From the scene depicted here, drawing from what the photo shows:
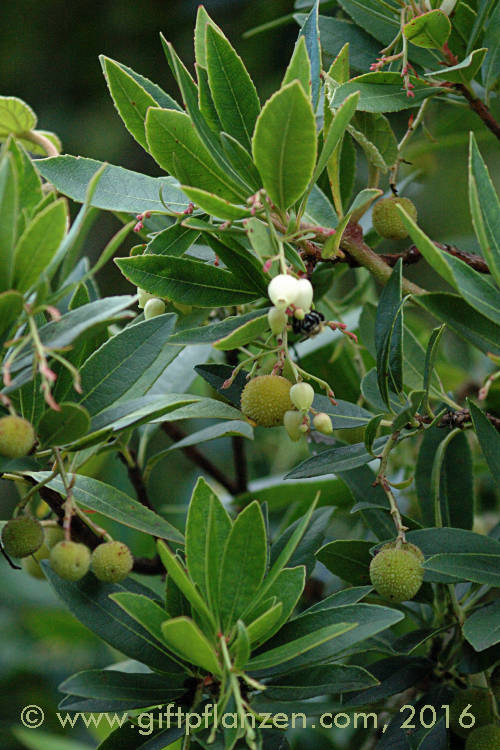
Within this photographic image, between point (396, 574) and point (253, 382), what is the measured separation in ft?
0.85

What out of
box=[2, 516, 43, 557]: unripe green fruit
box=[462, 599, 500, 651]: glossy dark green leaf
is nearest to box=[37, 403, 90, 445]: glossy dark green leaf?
box=[2, 516, 43, 557]: unripe green fruit

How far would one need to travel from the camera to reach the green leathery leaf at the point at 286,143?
2.54ft

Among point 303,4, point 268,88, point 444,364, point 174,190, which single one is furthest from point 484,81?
point 268,88

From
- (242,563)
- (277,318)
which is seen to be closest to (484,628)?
(242,563)

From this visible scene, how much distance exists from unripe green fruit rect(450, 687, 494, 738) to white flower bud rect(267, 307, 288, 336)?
1.81ft

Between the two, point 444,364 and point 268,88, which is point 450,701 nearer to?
point 444,364

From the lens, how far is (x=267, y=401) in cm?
93

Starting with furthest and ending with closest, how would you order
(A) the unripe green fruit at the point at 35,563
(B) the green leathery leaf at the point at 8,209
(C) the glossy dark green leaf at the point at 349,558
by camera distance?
(A) the unripe green fruit at the point at 35,563
(C) the glossy dark green leaf at the point at 349,558
(B) the green leathery leaf at the point at 8,209

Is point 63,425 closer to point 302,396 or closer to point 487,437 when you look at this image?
point 302,396

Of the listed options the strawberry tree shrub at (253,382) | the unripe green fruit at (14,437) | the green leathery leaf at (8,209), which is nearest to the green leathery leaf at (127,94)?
the strawberry tree shrub at (253,382)

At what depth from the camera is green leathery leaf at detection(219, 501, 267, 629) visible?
0.84m

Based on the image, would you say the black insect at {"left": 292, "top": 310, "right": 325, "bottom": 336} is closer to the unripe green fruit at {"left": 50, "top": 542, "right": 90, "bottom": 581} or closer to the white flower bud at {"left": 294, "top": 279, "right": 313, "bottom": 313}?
the white flower bud at {"left": 294, "top": 279, "right": 313, "bottom": 313}

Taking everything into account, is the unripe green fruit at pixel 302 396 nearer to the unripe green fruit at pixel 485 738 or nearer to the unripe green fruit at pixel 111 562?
the unripe green fruit at pixel 111 562

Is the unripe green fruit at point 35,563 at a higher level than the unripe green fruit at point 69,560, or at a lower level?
lower
